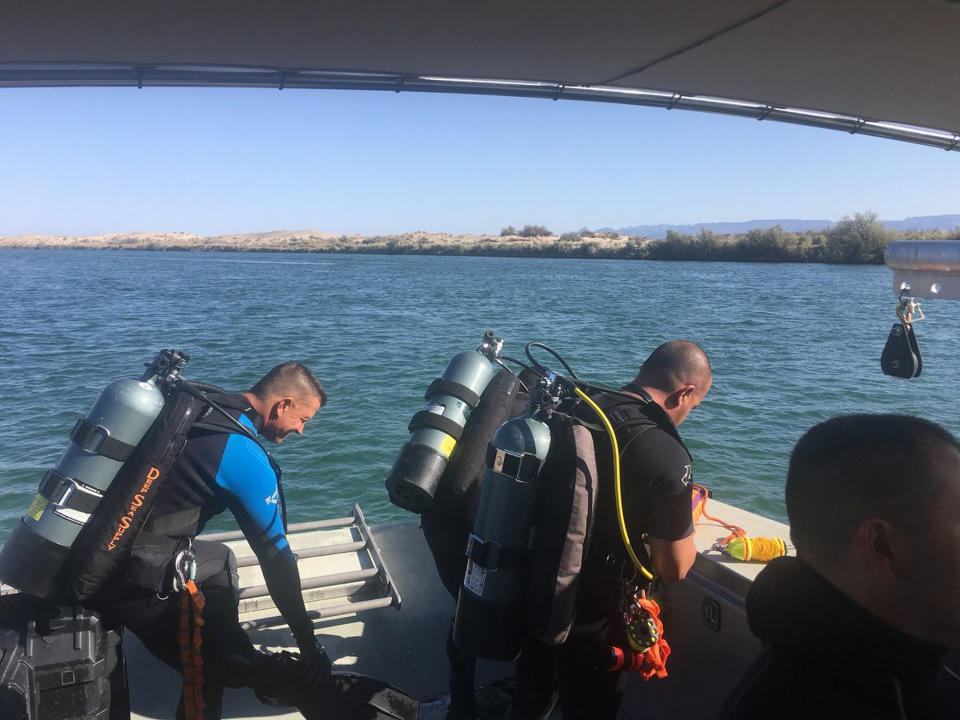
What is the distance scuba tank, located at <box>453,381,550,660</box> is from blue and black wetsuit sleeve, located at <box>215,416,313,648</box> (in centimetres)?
75

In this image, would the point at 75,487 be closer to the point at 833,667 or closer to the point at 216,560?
the point at 216,560

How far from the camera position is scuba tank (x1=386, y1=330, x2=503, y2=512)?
2105mm

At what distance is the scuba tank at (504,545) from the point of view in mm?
1754

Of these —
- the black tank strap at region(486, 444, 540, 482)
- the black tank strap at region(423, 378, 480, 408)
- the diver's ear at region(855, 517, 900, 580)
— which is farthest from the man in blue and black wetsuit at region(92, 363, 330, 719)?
the diver's ear at region(855, 517, 900, 580)

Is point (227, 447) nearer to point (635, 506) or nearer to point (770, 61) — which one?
point (635, 506)

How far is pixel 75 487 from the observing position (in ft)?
6.13

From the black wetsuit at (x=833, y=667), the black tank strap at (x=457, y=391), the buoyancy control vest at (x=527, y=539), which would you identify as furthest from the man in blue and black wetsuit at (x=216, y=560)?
the black wetsuit at (x=833, y=667)

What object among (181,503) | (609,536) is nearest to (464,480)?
(609,536)

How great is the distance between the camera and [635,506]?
179cm

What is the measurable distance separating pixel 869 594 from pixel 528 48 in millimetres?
2416

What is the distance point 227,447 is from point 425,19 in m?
1.69

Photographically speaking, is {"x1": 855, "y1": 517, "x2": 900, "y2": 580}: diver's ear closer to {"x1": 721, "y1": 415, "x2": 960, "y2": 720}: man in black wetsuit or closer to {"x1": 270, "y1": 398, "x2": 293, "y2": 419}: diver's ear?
{"x1": 721, "y1": 415, "x2": 960, "y2": 720}: man in black wetsuit

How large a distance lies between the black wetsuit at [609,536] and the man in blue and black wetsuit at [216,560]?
0.82 metres

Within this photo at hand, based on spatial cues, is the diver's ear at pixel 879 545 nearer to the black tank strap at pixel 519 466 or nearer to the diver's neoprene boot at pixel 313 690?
the black tank strap at pixel 519 466
